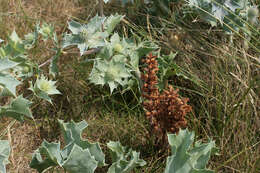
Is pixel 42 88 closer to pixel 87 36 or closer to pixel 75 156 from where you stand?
pixel 87 36

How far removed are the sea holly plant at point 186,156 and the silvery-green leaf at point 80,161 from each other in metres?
0.23

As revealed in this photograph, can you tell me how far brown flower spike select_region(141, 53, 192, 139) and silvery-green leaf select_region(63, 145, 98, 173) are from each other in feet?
1.11

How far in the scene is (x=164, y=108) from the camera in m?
1.38

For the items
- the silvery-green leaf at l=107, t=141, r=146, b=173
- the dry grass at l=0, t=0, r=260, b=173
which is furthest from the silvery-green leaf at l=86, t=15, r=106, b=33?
the silvery-green leaf at l=107, t=141, r=146, b=173

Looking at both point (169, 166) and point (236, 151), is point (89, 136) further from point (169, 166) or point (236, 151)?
point (236, 151)

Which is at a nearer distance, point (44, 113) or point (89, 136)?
point (89, 136)

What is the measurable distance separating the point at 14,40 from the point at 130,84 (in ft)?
1.71

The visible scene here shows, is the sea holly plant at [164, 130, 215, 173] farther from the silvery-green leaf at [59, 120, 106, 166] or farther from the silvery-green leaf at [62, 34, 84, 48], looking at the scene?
the silvery-green leaf at [62, 34, 84, 48]

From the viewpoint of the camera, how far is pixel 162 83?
1.65 meters

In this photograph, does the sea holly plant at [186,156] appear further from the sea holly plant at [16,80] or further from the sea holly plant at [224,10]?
the sea holly plant at [224,10]

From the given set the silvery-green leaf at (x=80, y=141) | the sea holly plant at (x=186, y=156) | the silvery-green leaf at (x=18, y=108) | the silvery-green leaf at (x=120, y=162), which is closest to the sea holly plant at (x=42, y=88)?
the silvery-green leaf at (x=18, y=108)

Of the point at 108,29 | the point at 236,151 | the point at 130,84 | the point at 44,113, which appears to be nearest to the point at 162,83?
the point at 130,84

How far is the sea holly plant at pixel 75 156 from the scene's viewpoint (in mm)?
1118

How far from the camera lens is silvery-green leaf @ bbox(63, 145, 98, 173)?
1.11m
